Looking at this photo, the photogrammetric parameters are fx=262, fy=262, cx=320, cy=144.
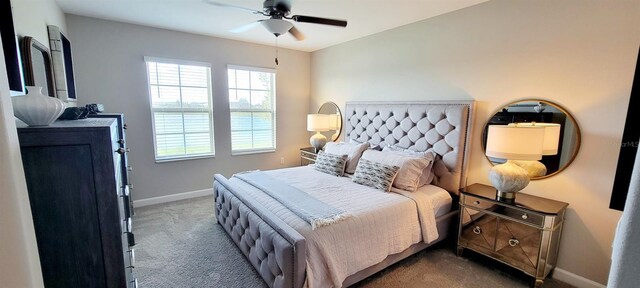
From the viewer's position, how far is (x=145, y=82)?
3648 mm

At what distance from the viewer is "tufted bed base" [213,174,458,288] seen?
5.78 ft

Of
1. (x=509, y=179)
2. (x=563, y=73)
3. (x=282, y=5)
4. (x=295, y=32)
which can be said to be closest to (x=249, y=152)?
(x=295, y=32)

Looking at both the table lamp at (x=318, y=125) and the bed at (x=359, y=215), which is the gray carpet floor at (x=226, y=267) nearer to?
the bed at (x=359, y=215)

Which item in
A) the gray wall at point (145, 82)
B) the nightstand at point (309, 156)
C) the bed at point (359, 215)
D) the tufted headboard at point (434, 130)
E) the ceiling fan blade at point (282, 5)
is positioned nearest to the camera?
the bed at point (359, 215)

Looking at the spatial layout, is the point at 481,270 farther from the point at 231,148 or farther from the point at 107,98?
the point at 107,98

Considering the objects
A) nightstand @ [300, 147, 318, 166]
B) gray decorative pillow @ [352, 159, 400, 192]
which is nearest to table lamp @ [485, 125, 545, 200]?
gray decorative pillow @ [352, 159, 400, 192]

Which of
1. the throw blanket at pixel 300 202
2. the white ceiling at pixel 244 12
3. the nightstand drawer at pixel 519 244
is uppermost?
the white ceiling at pixel 244 12

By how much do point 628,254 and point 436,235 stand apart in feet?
7.48

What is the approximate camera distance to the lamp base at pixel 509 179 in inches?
89.0

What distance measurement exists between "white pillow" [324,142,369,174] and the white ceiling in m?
1.59

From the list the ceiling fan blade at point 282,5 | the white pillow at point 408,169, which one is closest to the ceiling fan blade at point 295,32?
the ceiling fan blade at point 282,5

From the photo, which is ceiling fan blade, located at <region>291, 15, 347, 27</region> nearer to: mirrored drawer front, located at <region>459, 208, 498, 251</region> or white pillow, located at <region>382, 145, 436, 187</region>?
white pillow, located at <region>382, 145, 436, 187</region>

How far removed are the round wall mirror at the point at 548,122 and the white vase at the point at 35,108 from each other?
3.31m

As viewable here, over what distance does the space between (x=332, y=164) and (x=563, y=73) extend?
2395 millimetres
